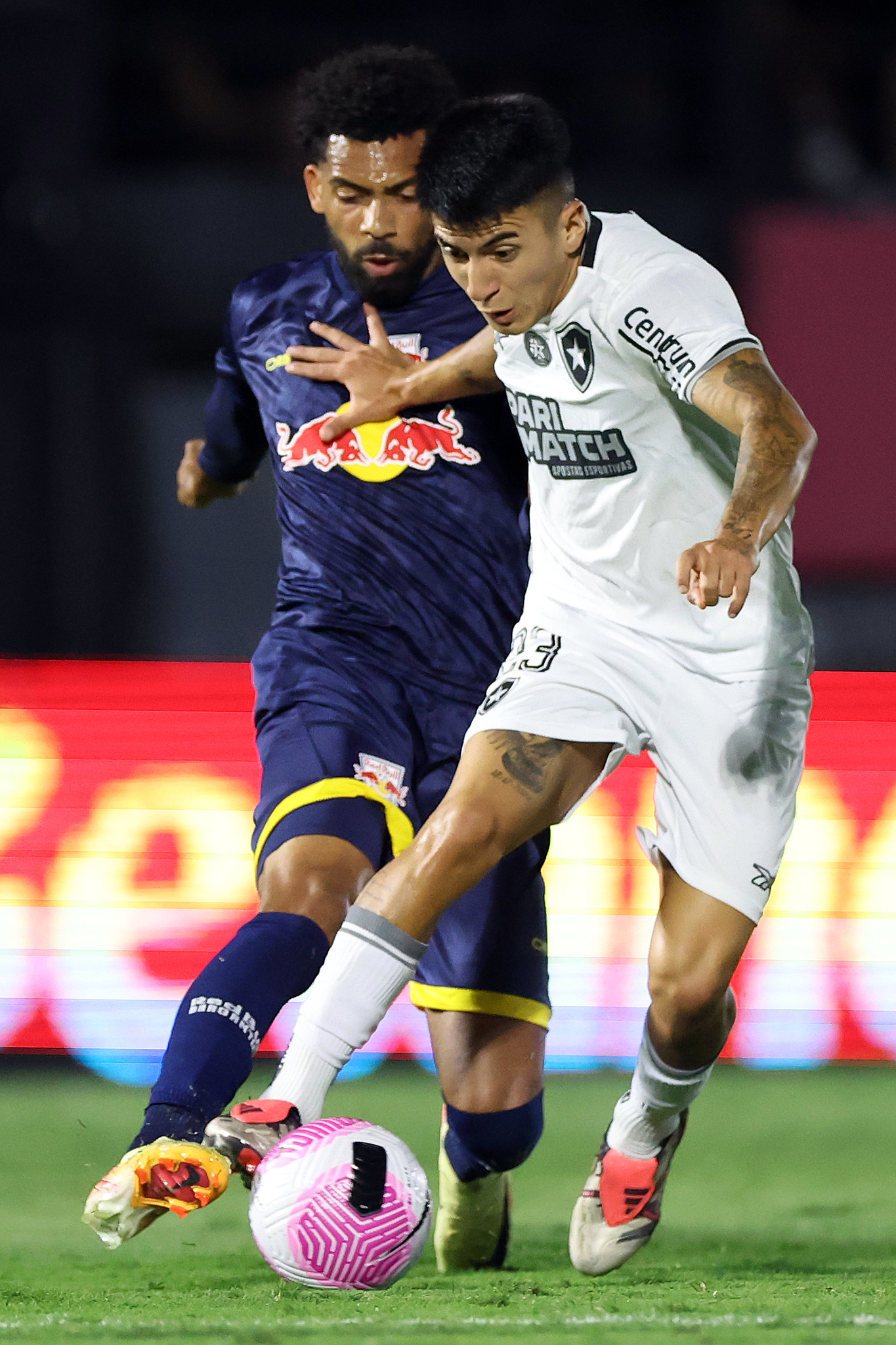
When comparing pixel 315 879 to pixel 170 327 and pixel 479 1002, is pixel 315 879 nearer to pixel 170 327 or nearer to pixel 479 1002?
pixel 479 1002

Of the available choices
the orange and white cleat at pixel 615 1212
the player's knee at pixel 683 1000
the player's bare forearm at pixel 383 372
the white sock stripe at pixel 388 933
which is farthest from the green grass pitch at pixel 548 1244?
the player's bare forearm at pixel 383 372

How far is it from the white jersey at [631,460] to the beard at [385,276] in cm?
40

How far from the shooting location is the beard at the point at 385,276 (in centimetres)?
384

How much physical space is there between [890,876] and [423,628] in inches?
89.7

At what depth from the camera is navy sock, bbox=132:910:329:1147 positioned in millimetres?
2971

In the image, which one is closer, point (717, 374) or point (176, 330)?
point (717, 374)

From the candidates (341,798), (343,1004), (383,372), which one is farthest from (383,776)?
(383,372)

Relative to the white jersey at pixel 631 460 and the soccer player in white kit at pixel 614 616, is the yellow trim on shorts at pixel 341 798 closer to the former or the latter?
the soccer player in white kit at pixel 614 616

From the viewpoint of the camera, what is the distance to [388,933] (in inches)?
121

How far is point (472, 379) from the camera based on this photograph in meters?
3.76

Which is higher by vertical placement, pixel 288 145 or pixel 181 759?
pixel 288 145

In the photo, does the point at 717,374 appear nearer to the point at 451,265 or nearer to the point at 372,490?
the point at 451,265

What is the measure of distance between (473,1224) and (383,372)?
1808 mm

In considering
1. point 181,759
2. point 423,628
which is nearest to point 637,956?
point 181,759
